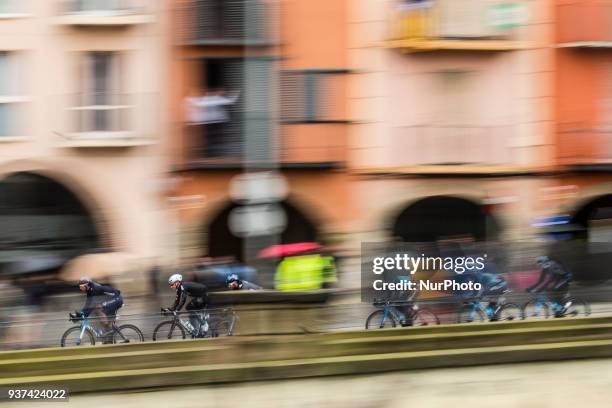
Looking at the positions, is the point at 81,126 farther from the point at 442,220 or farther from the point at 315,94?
the point at 442,220

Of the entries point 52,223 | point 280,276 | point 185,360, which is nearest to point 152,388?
point 185,360

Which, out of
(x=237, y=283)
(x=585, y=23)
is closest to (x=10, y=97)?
(x=237, y=283)

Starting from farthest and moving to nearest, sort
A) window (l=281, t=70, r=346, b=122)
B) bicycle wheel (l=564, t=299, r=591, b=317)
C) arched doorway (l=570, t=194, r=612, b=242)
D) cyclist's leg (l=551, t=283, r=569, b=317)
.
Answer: window (l=281, t=70, r=346, b=122), arched doorway (l=570, t=194, r=612, b=242), cyclist's leg (l=551, t=283, r=569, b=317), bicycle wheel (l=564, t=299, r=591, b=317)

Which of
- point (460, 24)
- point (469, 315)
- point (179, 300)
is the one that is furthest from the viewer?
point (460, 24)

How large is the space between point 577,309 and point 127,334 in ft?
17.9

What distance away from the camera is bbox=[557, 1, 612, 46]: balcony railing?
2277 centimetres

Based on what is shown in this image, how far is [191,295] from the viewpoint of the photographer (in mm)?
16172

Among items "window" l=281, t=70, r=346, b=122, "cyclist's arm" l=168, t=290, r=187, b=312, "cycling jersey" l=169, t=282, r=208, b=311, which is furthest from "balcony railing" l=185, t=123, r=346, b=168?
"cyclist's arm" l=168, t=290, r=187, b=312

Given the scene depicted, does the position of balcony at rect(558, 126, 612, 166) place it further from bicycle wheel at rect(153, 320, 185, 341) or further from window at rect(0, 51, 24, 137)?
bicycle wheel at rect(153, 320, 185, 341)

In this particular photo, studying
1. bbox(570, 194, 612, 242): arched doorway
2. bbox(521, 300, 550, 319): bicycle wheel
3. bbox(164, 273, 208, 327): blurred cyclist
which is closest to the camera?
bbox(521, 300, 550, 319): bicycle wheel

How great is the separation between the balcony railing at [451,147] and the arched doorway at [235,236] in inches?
89.9

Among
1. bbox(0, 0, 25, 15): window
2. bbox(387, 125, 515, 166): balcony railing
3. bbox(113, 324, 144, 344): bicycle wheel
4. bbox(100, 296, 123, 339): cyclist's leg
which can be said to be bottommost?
bbox(113, 324, 144, 344): bicycle wheel

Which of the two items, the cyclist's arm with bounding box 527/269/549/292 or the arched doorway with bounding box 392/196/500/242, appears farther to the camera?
the arched doorway with bounding box 392/196/500/242

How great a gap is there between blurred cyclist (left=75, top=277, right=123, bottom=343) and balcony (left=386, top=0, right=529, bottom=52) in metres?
9.25
